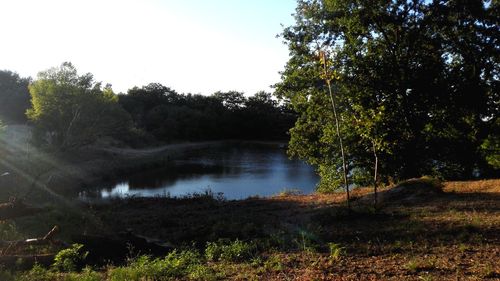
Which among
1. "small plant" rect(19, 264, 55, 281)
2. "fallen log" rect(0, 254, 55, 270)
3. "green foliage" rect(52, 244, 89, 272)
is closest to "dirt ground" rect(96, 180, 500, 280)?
"green foliage" rect(52, 244, 89, 272)

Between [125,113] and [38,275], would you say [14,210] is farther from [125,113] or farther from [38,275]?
[125,113]

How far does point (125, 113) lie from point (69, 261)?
179 ft

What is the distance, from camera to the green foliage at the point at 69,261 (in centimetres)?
880

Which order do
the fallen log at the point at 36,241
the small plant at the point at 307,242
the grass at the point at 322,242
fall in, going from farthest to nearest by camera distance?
the small plant at the point at 307,242, the fallen log at the point at 36,241, the grass at the point at 322,242

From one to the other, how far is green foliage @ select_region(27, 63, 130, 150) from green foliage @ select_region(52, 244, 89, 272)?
1742 inches

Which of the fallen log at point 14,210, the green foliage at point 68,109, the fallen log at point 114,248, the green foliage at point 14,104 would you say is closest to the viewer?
the fallen log at point 14,210

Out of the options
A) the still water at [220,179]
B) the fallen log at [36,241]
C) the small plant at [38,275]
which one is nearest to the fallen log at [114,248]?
the fallen log at [36,241]

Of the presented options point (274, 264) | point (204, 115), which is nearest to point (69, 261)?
point (274, 264)

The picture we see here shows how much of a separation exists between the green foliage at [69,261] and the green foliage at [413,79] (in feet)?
44.9

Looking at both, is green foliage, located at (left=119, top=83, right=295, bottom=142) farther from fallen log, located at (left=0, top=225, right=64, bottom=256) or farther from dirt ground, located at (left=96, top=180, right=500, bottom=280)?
fallen log, located at (left=0, top=225, right=64, bottom=256)

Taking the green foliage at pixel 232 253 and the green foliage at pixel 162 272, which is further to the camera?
the green foliage at pixel 232 253

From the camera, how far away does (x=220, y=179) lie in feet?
134

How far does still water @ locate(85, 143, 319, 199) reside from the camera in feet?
112

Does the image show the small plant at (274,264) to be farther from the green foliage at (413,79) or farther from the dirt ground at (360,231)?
the green foliage at (413,79)
